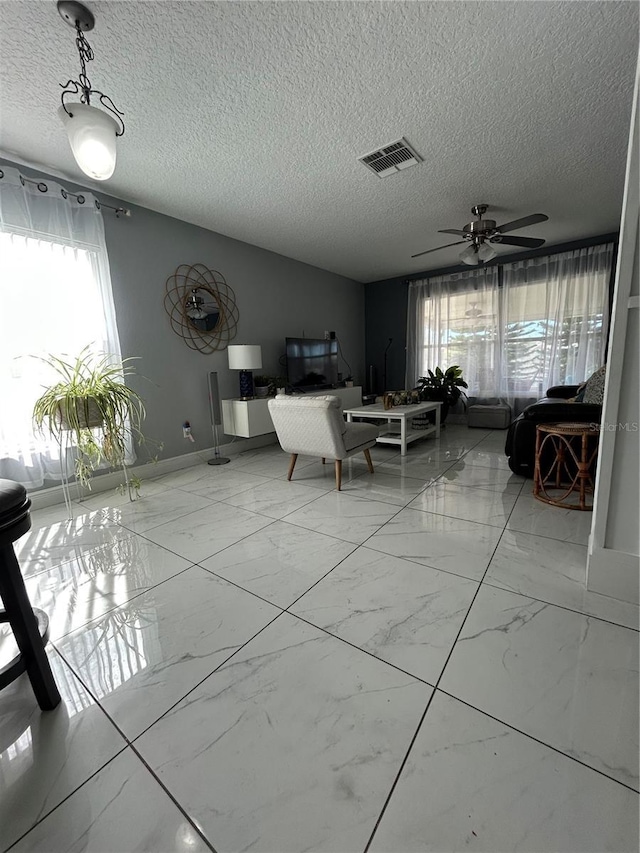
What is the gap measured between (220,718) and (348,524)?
46.8 inches

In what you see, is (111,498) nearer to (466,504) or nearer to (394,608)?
(394,608)

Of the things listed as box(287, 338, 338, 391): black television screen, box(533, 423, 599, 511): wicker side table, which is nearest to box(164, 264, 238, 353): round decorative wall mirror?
box(287, 338, 338, 391): black television screen

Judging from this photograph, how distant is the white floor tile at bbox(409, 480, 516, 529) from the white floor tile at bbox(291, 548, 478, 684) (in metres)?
0.65

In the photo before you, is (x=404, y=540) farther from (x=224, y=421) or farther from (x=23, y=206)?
(x=23, y=206)

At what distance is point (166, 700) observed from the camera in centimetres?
96

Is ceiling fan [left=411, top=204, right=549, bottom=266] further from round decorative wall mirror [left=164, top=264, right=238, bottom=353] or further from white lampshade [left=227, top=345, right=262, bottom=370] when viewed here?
round decorative wall mirror [left=164, top=264, right=238, bottom=353]

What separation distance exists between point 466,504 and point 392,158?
241 cm

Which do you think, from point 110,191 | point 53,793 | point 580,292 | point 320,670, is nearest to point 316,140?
point 110,191

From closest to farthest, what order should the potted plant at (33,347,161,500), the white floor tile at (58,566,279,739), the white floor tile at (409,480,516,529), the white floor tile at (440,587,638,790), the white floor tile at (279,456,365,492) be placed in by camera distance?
the white floor tile at (440,587,638,790)
the white floor tile at (58,566,279,739)
the white floor tile at (409,480,516,529)
the potted plant at (33,347,161,500)
the white floor tile at (279,456,365,492)

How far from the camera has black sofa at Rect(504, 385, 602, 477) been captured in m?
2.29

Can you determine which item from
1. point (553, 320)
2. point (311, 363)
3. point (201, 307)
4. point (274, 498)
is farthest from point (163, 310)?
point (553, 320)

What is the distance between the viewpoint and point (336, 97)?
1.82 metres

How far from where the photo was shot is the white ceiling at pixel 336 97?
1431 mm

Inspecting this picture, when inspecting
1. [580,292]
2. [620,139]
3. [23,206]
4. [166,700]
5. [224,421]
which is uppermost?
[620,139]
